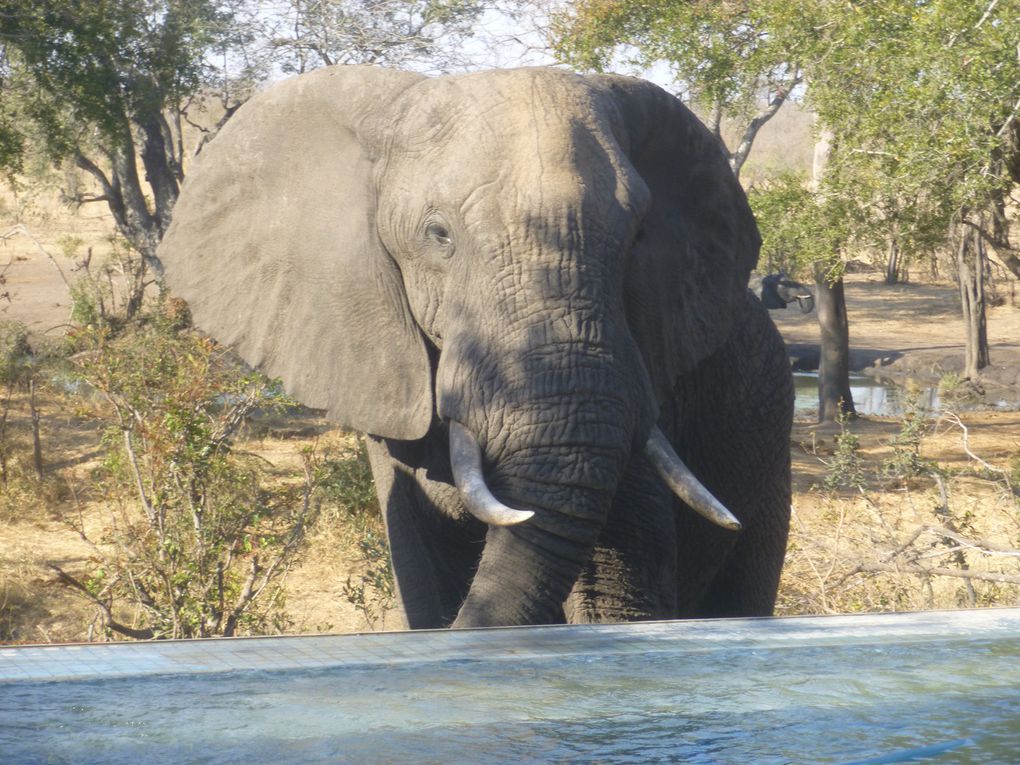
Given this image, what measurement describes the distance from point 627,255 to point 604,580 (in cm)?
85

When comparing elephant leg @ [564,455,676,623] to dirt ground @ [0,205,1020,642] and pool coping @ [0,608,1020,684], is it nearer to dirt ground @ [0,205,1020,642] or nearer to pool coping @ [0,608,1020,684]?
dirt ground @ [0,205,1020,642]

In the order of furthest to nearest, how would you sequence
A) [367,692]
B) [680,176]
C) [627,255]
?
[680,176]
[627,255]
[367,692]

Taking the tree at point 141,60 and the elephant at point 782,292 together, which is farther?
the elephant at point 782,292

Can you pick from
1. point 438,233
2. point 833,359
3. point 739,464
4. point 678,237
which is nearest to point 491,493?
point 438,233

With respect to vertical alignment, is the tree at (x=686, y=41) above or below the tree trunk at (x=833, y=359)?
above

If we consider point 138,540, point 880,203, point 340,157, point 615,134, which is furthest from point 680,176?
point 880,203

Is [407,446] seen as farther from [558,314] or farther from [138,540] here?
[138,540]

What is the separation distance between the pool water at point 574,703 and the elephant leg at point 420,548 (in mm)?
1822

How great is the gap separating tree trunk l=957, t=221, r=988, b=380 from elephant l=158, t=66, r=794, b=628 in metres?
11.2

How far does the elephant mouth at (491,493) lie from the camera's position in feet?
10.5

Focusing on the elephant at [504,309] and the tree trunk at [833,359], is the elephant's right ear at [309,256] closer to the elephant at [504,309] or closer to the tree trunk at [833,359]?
the elephant at [504,309]

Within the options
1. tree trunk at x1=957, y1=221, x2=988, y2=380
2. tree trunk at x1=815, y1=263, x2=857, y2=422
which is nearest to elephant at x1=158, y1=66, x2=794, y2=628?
tree trunk at x1=815, y1=263, x2=857, y2=422

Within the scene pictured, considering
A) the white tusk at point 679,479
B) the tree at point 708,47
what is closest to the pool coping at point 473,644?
the white tusk at point 679,479

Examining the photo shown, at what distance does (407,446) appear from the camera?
3.96 metres
